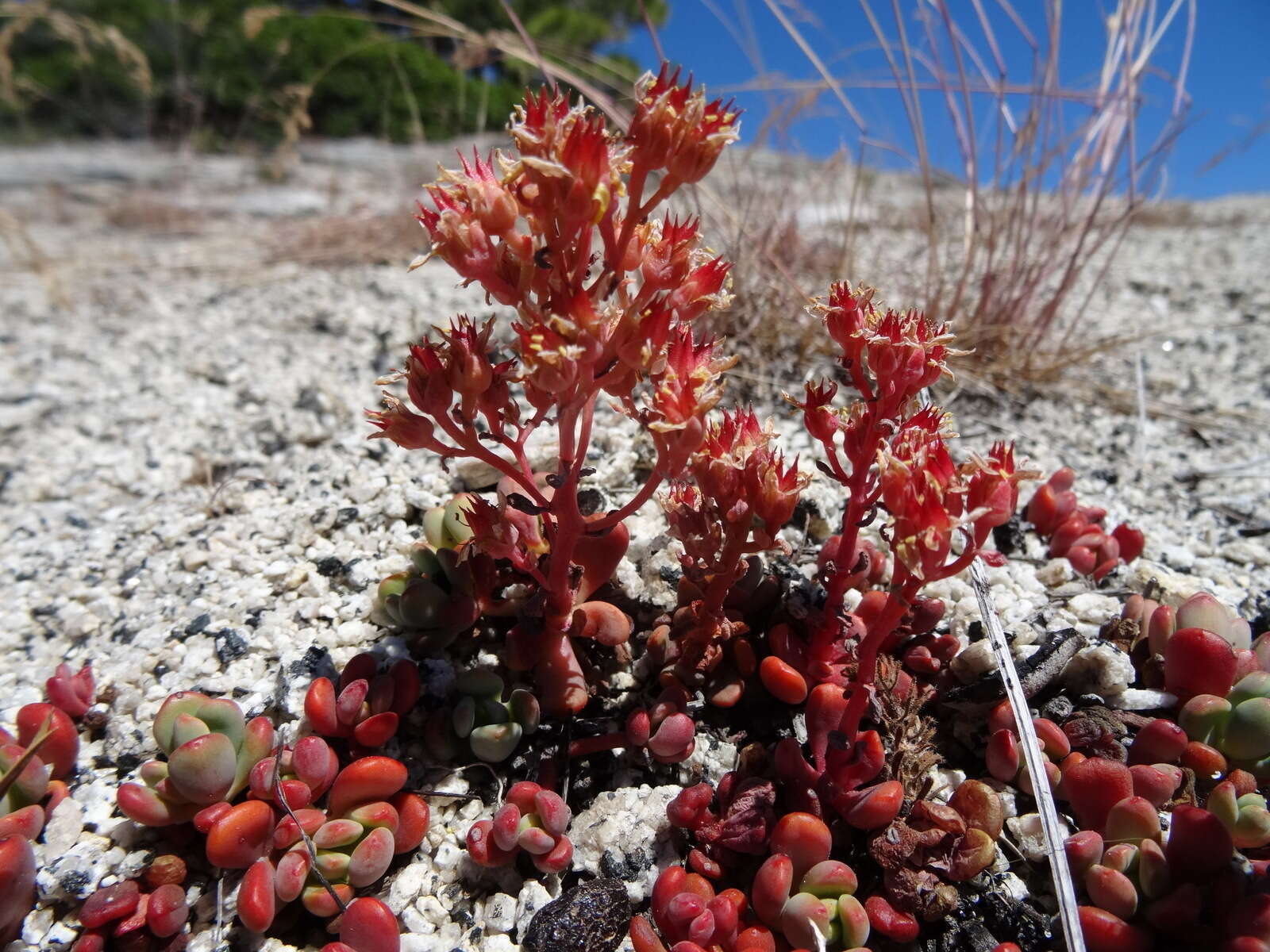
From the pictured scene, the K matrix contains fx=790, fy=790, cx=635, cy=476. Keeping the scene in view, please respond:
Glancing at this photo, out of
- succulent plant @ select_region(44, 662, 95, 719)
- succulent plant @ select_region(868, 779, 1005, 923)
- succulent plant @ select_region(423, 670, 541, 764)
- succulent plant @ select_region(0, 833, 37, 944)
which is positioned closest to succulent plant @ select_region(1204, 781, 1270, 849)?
succulent plant @ select_region(868, 779, 1005, 923)

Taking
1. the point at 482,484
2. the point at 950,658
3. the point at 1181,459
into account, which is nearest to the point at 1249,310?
the point at 1181,459

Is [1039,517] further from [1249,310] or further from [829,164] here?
[1249,310]

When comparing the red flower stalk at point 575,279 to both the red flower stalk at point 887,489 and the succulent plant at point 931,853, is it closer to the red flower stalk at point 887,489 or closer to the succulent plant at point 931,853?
the red flower stalk at point 887,489

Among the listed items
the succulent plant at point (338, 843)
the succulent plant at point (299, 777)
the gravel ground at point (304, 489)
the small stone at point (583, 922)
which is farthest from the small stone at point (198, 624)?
the small stone at point (583, 922)

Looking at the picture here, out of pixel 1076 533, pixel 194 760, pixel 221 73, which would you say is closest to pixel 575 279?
pixel 194 760

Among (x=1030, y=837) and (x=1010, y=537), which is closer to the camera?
(x=1030, y=837)

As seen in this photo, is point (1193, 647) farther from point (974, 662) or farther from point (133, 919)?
point (133, 919)
